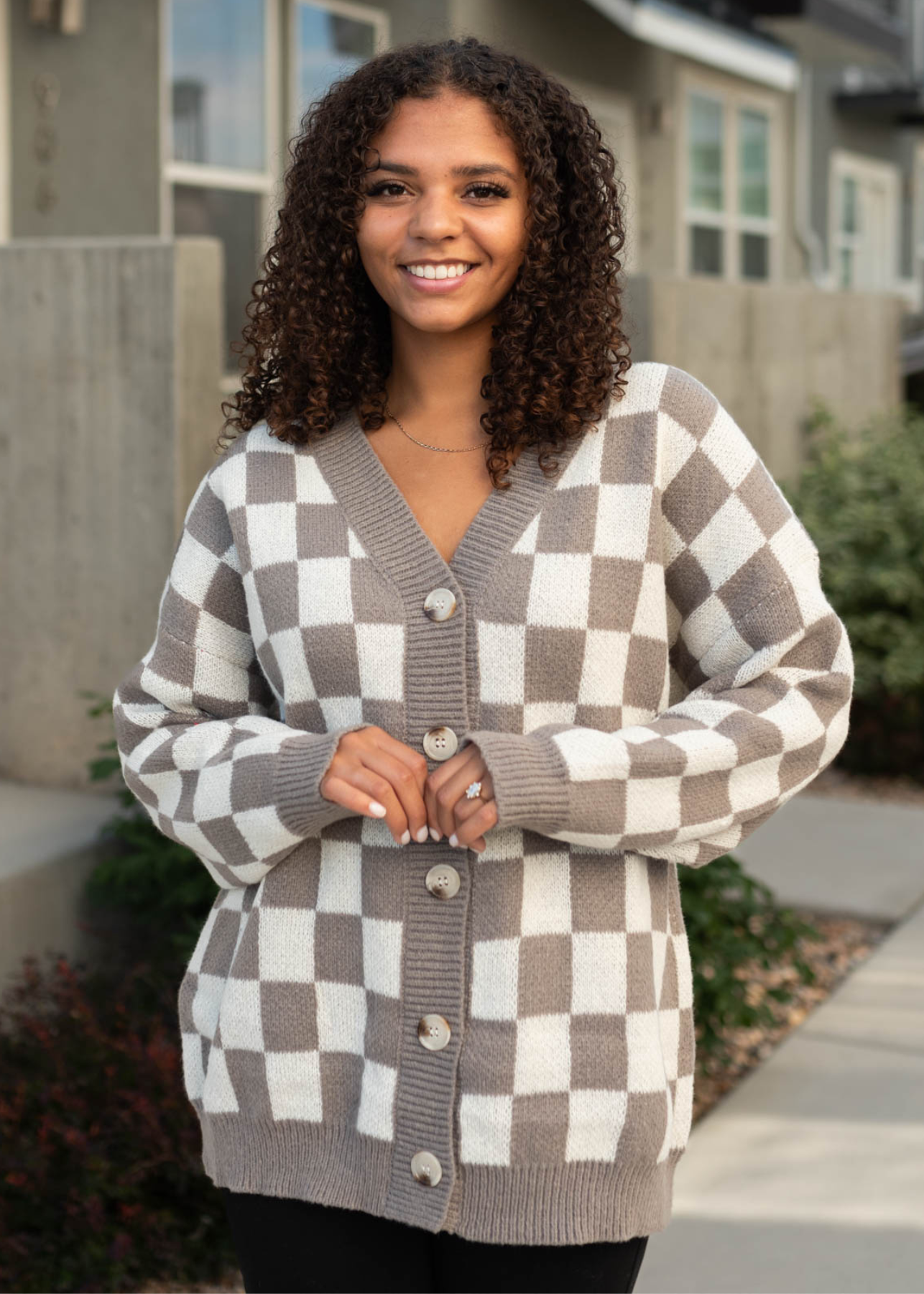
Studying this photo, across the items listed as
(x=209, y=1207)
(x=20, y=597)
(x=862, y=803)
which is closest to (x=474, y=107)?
(x=209, y=1207)

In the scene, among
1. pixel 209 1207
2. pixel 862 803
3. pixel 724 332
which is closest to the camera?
pixel 209 1207

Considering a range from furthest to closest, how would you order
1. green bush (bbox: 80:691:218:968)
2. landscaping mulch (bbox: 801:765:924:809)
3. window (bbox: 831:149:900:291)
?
window (bbox: 831:149:900:291) → landscaping mulch (bbox: 801:765:924:809) → green bush (bbox: 80:691:218:968)

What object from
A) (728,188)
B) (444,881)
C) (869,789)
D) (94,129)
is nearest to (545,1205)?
(444,881)

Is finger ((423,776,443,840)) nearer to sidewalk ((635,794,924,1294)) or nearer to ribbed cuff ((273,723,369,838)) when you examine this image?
ribbed cuff ((273,723,369,838))

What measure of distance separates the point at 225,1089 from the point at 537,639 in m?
0.62

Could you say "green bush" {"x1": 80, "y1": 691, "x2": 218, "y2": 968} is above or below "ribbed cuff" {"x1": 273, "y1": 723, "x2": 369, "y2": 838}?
below

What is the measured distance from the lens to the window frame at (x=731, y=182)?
11.7 metres

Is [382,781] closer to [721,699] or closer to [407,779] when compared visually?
[407,779]

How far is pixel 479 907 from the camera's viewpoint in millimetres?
1794

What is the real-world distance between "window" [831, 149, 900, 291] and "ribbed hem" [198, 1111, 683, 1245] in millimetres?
13572

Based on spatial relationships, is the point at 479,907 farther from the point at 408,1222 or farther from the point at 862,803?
the point at 862,803

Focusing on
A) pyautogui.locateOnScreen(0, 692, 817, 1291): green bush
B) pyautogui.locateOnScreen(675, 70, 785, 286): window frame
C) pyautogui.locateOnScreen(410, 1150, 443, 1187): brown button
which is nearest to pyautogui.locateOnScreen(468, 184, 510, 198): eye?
pyautogui.locateOnScreen(410, 1150, 443, 1187): brown button

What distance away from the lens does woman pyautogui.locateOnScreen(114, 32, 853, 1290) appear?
1754mm

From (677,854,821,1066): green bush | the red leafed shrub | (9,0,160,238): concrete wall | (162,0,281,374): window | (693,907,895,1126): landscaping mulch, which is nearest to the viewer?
the red leafed shrub
